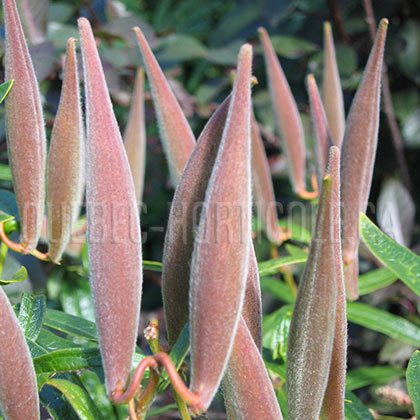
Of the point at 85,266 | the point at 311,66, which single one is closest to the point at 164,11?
the point at 311,66

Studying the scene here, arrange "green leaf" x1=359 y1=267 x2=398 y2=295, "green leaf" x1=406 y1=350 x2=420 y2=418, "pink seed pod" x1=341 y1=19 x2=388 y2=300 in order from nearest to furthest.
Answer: "green leaf" x1=406 y1=350 x2=420 y2=418, "pink seed pod" x1=341 y1=19 x2=388 y2=300, "green leaf" x1=359 y1=267 x2=398 y2=295

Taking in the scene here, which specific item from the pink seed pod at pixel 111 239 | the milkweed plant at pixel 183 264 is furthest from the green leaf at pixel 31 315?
the pink seed pod at pixel 111 239

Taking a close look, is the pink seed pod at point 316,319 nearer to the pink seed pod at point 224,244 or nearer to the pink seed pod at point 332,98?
the pink seed pod at point 224,244

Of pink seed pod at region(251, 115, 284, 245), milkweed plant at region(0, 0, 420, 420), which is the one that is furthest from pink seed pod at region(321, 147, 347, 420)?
pink seed pod at region(251, 115, 284, 245)

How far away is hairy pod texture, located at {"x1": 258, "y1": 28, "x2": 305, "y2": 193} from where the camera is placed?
2.88ft

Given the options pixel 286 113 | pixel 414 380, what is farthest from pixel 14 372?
pixel 286 113

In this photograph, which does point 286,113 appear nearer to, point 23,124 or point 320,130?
point 320,130

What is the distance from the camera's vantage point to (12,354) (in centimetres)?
44

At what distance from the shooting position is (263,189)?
0.85m

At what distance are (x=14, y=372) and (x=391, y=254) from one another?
38cm

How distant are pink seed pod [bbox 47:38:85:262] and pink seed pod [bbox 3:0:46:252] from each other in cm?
2

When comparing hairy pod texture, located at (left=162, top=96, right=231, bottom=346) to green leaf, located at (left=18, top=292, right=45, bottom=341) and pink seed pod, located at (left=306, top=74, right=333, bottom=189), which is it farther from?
pink seed pod, located at (left=306, top=74, right=333, bottom=189)

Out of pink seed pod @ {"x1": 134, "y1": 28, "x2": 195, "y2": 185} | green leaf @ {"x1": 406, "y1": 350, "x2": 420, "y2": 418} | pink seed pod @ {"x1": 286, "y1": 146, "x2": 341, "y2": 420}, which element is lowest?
green leaf @ {"x1": 406, "y1": 350, "x2": 420, "y2": 418}

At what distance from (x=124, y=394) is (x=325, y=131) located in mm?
396
